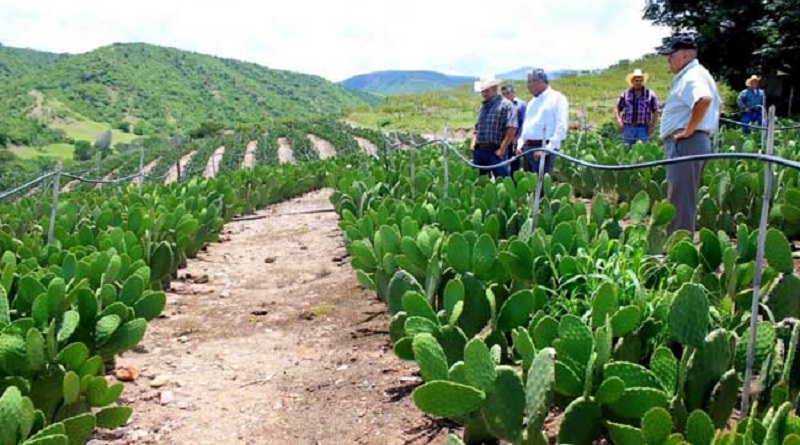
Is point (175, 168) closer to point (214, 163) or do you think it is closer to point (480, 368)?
point (214, 163)

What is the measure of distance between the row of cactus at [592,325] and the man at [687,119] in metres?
0.53

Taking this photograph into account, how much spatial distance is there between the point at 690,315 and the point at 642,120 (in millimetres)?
5612

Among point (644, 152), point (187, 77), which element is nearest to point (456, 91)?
point (644, 152)

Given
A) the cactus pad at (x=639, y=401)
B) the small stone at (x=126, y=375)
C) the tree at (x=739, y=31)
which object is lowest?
the small stone at (x=126, y=375)

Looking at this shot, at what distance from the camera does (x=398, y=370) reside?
337cm

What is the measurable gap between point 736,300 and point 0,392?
2.50 m

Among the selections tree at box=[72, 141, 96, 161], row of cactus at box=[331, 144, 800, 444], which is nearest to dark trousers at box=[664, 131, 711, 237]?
row of cactus at box=[331, 144, 800, 444]

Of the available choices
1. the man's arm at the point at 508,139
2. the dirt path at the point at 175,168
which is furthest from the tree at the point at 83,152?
the man's arm at the point at 508,139

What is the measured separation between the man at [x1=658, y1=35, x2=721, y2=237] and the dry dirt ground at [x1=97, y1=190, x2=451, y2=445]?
5.98 feet

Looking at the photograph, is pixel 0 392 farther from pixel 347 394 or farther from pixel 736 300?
pixel 736 300

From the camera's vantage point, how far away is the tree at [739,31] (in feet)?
52.7

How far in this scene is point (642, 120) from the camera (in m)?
7.58

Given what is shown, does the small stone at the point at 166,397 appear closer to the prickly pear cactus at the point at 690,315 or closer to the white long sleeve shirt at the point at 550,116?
the prickly pear cactus at the point at 690,315

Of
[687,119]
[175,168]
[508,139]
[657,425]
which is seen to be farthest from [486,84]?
[175,168]
